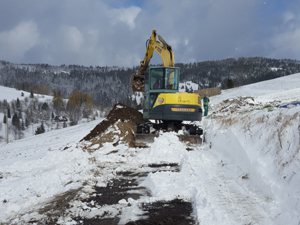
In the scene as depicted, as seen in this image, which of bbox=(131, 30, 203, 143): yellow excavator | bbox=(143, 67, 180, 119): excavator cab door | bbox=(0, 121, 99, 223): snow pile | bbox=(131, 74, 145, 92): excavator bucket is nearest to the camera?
bbox=(0, 121, 99, 223): snow pile

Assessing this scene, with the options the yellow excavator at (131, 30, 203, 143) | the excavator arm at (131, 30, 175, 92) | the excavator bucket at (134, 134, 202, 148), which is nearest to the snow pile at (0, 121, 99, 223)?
the excavator bucket at (134, 134, 202, 148)

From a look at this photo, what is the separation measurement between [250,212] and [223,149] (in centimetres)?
559

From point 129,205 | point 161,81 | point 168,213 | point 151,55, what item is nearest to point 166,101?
point 161,81

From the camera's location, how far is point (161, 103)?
1664cm

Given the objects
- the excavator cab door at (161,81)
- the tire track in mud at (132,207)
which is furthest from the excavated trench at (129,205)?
the excavator cab door at (161,81)

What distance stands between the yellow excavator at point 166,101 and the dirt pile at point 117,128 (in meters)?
0.51

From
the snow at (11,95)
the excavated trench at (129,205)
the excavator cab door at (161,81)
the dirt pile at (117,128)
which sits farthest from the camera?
the snow at (11,95)

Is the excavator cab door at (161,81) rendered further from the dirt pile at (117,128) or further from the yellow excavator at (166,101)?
the dirt pile at (117,128)

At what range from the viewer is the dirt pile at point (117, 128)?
1520 cm

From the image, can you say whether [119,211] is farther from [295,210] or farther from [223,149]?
[223,149]

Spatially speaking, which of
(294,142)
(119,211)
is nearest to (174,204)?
(119,211)

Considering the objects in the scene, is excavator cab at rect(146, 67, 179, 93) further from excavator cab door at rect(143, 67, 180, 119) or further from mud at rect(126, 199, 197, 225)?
mud at rect(126, 199, 197, 225)

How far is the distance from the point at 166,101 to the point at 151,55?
11.6 ft

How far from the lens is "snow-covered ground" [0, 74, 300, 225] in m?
6.13
